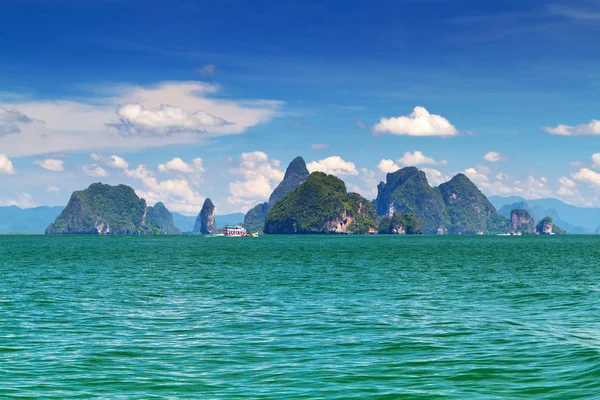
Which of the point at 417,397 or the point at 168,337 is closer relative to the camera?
the point at 417,397

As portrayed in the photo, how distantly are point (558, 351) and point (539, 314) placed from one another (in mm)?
10939

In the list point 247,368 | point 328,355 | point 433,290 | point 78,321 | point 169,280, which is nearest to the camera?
point 247,368

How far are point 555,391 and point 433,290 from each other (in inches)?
1169

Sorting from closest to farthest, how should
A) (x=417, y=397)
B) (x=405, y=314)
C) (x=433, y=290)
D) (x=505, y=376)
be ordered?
1. (x=417, y=397)
2. (x=505, y=376)
3. (x=405, y=314)
4. (x=433, y=290)

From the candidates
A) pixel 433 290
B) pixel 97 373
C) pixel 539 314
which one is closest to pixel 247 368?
pixel 97 373

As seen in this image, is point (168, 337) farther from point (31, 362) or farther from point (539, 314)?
point (539, 314)

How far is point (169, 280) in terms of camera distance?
57.5m

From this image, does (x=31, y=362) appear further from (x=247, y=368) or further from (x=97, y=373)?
(x=247, y=368)

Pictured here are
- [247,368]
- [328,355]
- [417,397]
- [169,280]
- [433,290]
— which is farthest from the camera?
[169,280]

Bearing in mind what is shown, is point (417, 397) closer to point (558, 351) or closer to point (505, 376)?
point (505, 376)

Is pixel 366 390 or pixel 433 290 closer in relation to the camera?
pixel 366 390

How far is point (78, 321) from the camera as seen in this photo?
1213 inches

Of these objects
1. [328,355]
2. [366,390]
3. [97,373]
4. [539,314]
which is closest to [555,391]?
[366,390]

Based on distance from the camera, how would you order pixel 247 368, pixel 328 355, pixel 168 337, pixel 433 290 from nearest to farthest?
pixel 247 368 → pixel 328 355 → pixel 168 337 → pixel 433 290
